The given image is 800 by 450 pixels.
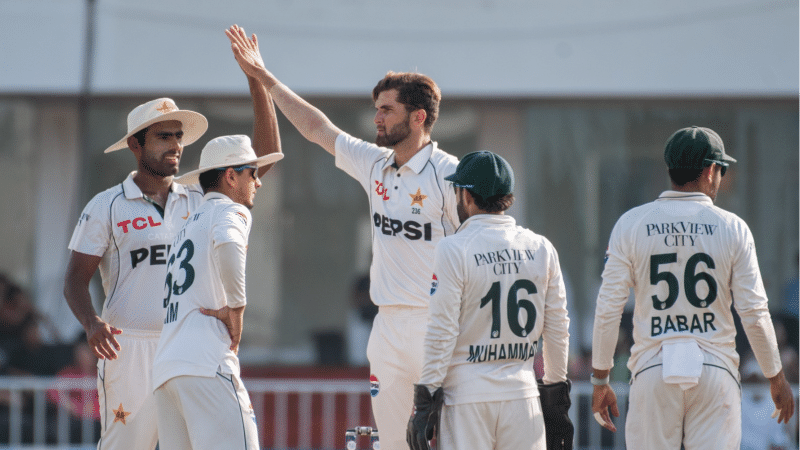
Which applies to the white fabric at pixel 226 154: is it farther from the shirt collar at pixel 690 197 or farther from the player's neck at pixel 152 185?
the shirt collar at pixel 690 197

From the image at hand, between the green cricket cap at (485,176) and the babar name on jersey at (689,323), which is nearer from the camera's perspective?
the green cricket cap at (485,176)

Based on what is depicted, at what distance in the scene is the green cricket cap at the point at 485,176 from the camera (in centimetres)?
415

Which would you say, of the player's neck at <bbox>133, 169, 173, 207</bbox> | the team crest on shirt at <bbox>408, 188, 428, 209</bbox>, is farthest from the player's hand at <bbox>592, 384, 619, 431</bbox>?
the player's neck at <bbox>133, 169, 173, 207</bbox>

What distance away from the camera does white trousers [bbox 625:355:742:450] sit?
4266 millimetres

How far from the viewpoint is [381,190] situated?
16.4ft

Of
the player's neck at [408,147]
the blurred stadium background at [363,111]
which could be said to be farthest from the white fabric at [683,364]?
the blurred stadium background at [363,111]

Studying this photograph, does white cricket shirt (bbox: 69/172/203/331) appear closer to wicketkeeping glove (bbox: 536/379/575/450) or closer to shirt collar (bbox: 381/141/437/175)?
shirt collar (bbox: 381/141/437/175)

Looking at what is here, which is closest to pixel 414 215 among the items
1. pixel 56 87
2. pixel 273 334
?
pixel 273 334

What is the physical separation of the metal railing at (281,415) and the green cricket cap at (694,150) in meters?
4.28

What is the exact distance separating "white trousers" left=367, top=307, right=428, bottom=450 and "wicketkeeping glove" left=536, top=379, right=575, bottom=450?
689 millimetres

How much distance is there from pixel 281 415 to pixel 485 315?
5.27 meters

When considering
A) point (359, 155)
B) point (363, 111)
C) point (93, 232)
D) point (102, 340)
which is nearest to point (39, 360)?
point (363, 111)

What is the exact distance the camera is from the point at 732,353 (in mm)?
4379

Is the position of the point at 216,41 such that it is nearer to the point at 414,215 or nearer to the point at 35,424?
the point at 35,424
